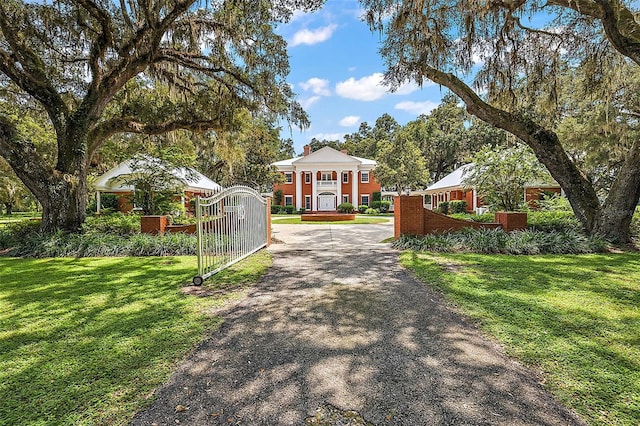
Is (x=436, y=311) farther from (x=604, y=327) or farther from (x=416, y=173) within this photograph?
(x=416, y=173)

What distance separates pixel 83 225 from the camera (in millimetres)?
10367

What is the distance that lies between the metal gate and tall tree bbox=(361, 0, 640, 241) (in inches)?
219

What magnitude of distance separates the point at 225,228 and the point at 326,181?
31158 mm

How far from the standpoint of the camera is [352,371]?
9.20 ft

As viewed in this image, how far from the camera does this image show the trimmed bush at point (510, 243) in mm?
8297

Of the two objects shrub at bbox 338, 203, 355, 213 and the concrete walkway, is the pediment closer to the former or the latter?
shrub at bbox 338, 203, 355, 213

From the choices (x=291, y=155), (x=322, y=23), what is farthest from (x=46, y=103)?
(x=291, y=155)

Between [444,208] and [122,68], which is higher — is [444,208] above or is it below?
below

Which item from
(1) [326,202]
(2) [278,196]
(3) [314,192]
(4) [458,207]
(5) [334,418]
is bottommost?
(5) [334,418]

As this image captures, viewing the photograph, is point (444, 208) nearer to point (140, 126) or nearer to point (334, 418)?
point (140, 126)

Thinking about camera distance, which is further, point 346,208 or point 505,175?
point 346,208

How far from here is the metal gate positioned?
5801 mm

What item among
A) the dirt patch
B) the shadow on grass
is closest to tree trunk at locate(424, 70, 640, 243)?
the shadow on grass

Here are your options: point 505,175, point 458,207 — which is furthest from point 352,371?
point 458,207
